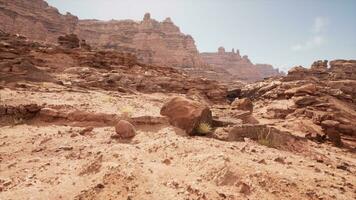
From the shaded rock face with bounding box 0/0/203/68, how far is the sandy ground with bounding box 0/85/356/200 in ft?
207

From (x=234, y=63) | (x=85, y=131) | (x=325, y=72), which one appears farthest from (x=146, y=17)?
(x=85, y=131)

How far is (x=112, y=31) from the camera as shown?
297ft

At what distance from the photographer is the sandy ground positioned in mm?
4328

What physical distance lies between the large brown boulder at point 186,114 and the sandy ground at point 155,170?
42cm

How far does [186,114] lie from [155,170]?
9.70 ft

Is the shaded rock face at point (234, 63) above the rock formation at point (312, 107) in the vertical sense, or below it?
above

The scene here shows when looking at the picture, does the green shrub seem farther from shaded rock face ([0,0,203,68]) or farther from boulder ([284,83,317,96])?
shaded rock face ([0,0,203,68])

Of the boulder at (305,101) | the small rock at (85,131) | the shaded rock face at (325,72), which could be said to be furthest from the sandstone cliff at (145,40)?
the small rock at (85,131)

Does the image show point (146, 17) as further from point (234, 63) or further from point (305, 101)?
point (305, 101)

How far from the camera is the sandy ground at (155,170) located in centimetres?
433

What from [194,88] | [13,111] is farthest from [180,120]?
[194,88]

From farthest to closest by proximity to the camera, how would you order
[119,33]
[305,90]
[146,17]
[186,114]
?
[146,17] < [119,33] < [305,90] < [186,114]

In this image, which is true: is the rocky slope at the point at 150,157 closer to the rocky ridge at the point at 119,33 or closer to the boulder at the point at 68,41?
the boulder at the point at 68,41

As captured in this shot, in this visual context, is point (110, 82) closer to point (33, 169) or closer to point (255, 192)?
point (33, 169)
